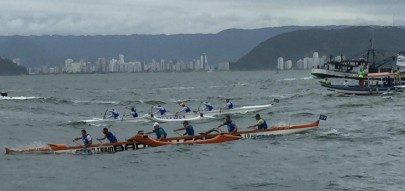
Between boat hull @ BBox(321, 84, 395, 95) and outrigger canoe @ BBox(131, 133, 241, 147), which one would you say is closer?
outrigger canoe @ BBox(131, 133, 241, 147)

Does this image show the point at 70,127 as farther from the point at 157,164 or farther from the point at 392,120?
the point at 392,120

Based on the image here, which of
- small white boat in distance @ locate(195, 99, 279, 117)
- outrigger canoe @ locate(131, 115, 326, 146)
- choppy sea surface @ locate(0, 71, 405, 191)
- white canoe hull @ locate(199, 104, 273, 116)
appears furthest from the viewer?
white canoe hull @ locate(199, 104, 273, 116)

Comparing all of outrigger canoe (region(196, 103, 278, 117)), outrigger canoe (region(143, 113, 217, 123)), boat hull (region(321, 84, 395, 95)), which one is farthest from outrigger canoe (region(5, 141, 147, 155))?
boat hull (region(321, 84, 395, 95))

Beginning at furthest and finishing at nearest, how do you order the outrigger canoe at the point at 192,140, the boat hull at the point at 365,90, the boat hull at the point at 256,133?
the boat hull at the point at 365,90 → the boat hull at the point at 256,133 → the outrigger canoe at the point at 192,140

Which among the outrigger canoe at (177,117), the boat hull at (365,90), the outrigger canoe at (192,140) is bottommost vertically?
the outrigger canoe at (177,117)

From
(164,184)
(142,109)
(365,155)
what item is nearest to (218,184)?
(164,184)

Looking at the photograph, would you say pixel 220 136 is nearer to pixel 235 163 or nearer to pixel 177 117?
pixel 235 163

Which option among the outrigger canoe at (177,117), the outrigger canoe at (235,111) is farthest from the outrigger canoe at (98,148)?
the outrigger canoe at (235,111)

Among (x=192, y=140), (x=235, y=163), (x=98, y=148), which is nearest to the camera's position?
(x=235, y=163)

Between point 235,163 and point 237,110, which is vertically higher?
point 237,110

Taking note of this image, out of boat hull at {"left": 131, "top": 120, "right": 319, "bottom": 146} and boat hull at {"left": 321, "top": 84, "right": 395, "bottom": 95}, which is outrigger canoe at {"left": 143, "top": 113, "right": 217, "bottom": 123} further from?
boat hull at {"left": 321, "top": 84, "right": 395, "bottom": 95}

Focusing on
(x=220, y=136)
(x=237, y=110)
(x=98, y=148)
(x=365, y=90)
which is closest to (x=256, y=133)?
(x=220, y=136)

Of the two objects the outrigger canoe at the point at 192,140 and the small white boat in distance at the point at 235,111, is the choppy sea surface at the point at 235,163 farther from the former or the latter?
the small white boat in distance at the point at 235,111

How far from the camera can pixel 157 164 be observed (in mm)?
35125
